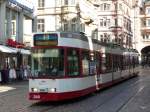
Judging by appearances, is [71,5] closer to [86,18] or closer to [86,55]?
[86,18]

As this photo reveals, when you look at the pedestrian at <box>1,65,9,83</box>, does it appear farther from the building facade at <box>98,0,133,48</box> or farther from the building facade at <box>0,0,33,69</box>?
the building facade at <box>98,0,133,48</box>

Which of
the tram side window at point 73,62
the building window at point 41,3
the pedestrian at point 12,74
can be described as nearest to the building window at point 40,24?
the building window at point 41,3

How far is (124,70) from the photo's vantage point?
125 feet

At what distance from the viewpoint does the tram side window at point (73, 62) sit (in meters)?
20.6

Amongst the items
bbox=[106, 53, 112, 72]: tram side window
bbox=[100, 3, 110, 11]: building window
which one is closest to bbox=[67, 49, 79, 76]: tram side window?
bbox=[106, 53, 112, 72]: tram side window

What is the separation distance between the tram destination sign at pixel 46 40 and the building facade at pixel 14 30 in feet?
54.9

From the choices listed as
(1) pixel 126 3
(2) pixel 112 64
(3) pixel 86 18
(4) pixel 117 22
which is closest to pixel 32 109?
(2) pixel 112 64

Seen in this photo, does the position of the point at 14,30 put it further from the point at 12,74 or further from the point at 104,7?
the point at 104,7

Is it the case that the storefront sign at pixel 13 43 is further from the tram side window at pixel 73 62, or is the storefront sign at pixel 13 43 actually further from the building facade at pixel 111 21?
the building facade at pixel 111 21

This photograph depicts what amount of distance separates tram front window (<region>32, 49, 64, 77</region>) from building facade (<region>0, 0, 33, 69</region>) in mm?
17017

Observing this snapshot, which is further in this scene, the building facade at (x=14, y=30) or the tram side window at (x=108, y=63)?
the building facade at (x=14, y=30)

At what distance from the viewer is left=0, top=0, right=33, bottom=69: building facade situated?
1631 inches

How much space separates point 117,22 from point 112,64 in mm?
69882

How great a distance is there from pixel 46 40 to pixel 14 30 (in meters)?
26.2
